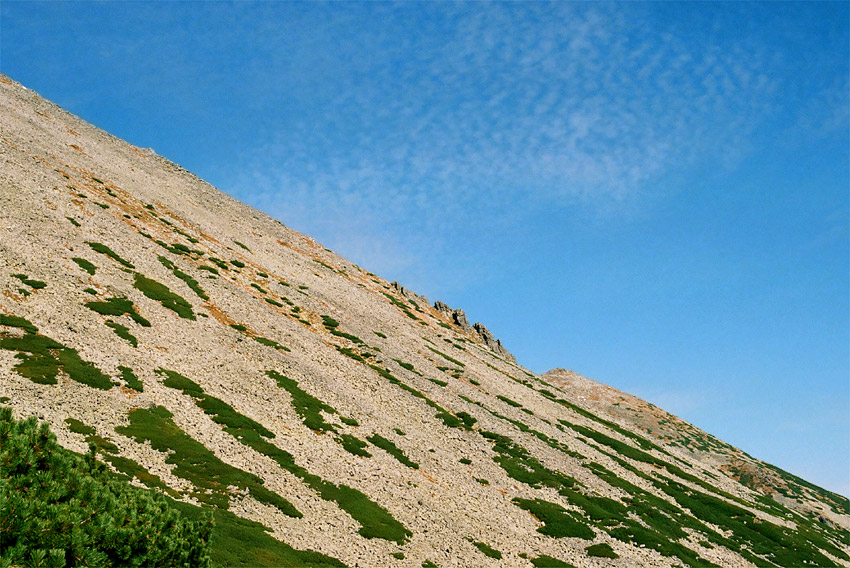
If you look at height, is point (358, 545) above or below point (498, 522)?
below

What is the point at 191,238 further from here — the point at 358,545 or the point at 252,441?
the point at 358,545

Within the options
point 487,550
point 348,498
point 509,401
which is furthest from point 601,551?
point 509,401

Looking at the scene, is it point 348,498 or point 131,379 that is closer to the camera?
point 348,498

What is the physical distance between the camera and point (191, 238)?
75.4 m

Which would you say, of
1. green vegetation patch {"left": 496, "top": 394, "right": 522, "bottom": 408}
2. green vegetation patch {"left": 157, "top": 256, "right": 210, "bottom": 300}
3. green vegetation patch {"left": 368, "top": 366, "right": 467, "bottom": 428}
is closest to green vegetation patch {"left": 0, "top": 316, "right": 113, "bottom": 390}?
green vegetation patch {"left": 157, "top": 256, "right": 210, "bottom": 300}

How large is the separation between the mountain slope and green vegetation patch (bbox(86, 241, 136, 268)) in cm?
41

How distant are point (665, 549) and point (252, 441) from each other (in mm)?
34921

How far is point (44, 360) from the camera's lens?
35312 millimetres

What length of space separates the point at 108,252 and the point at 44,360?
2265 centimetres

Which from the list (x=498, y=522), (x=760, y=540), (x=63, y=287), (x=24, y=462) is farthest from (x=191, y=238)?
(x=760, y=540)

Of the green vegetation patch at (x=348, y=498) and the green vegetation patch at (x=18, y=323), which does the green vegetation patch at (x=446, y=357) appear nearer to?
the green vegetation patch at (x=348, y=498)

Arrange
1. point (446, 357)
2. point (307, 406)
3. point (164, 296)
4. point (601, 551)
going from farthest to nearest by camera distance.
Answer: point (446, 357), point (164, 296), point (307, 406), point (601, 551)

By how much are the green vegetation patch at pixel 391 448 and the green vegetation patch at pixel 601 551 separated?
1468 cm

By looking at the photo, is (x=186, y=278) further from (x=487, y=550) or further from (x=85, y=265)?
(x=487, y=550)
